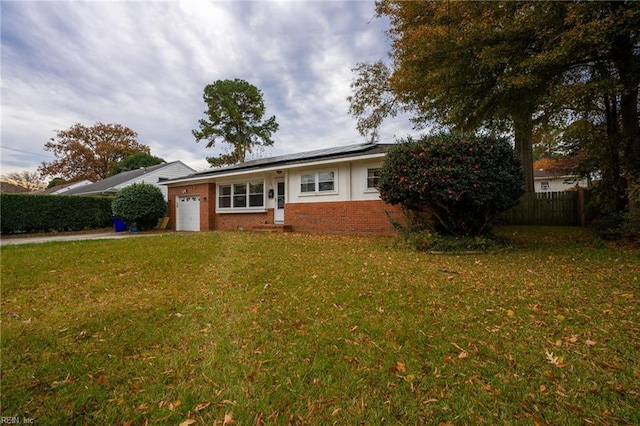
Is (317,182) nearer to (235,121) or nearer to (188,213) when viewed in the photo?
(188,213)

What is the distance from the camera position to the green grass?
1943mm

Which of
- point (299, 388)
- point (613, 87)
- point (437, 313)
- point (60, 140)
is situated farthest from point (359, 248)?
point (60, 140)

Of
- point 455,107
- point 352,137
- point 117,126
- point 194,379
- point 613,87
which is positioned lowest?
point 194,379

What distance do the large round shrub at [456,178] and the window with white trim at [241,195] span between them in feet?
27.3

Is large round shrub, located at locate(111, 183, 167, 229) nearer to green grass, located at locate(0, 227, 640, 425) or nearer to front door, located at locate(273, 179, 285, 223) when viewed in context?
front door, located at locate(273, 179, 285, 223)

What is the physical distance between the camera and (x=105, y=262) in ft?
20.7

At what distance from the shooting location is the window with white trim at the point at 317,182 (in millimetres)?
12219

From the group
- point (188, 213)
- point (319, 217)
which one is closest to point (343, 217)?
point (319, 217)

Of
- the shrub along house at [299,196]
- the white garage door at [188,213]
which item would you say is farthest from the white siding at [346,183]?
the white garage door at [188,213]

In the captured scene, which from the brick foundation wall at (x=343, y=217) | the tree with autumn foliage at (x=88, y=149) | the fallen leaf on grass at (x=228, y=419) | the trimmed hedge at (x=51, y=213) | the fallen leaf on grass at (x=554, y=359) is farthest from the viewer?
the tree with autumn foliage at (x=88, y=149)

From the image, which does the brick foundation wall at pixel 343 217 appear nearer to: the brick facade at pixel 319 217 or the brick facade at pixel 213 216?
the brick facade at pixel 319 217

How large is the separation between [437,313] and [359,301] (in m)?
0.98

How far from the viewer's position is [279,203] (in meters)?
14.0

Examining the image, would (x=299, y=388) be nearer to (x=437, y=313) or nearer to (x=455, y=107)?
(x=437, y=313)
